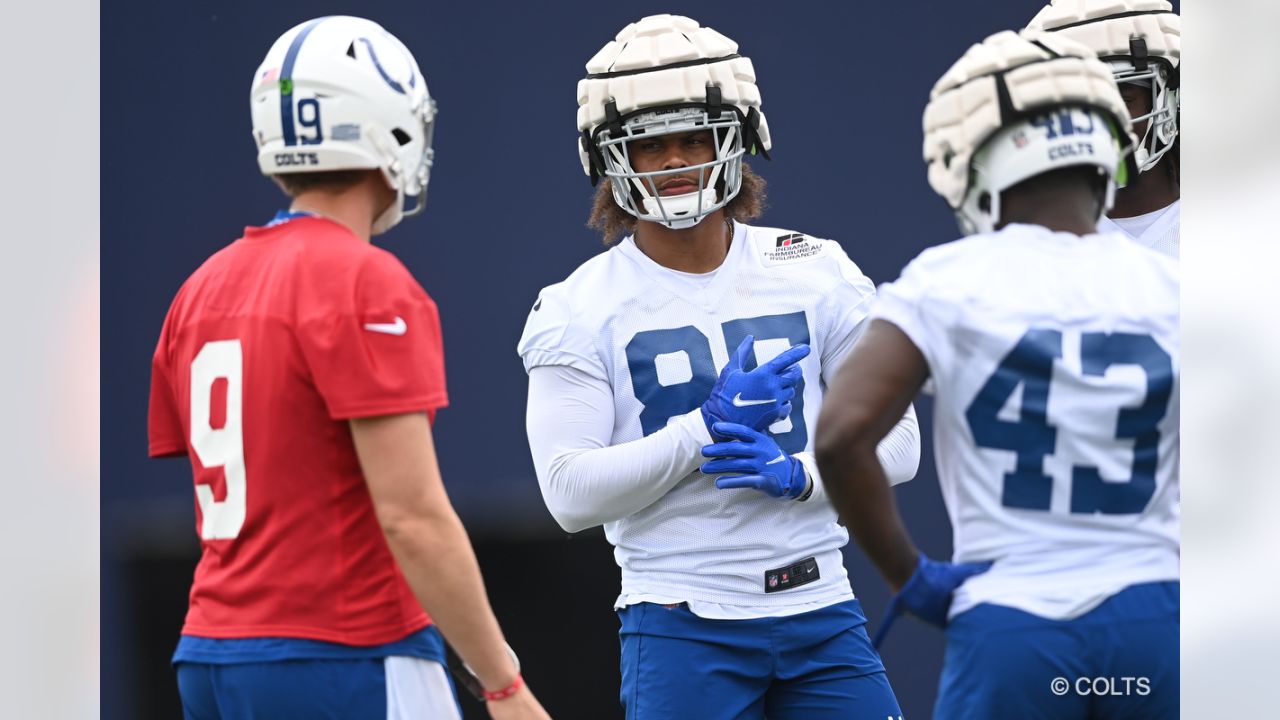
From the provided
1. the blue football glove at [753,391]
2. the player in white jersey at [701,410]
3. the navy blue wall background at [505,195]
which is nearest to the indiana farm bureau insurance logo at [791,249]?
the player in white jersey at [701,410]

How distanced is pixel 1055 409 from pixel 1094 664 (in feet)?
1.04

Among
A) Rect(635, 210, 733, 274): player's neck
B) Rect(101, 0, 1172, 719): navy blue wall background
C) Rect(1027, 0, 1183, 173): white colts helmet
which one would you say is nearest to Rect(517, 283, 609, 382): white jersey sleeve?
Rect(635, 210, 733, 274): player's neck

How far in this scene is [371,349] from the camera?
1.90m

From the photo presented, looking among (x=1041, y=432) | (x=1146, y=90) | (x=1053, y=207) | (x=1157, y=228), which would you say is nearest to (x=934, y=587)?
(x=1041, y=432)

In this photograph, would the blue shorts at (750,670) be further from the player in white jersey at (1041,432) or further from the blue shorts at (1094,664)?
the blue shorts at (1094,664)

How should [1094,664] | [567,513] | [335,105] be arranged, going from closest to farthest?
[1094,664] → [335,105] → [567,513]

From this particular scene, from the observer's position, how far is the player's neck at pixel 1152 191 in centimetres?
291

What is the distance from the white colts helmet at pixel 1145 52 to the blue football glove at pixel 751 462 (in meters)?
0.90

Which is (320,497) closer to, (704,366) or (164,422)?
(164,422)

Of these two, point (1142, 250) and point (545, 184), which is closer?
point (1142, 250)
